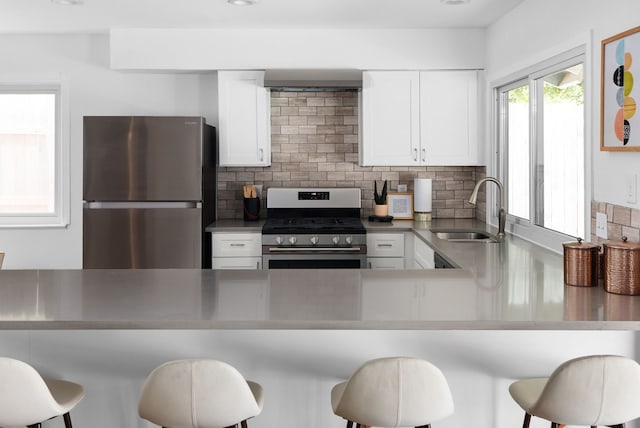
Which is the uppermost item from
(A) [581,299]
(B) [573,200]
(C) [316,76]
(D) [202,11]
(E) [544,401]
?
(D) [202,11]

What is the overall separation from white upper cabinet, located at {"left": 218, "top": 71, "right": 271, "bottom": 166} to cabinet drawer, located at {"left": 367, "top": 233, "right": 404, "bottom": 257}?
1019 mm

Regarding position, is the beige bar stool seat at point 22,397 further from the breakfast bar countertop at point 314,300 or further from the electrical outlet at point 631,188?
the electrical outlet at point 631,188

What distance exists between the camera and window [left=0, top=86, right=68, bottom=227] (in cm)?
520

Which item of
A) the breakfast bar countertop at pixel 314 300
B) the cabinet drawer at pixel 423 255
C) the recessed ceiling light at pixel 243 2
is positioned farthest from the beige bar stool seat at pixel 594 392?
the recessed ceiling light at pixel 243 2

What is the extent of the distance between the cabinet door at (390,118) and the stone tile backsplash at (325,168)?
351mm

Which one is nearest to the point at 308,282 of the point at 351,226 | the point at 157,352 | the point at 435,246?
the point at 157,352

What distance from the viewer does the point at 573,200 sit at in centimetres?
343

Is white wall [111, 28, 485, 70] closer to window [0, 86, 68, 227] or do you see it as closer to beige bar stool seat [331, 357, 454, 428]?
window [0, 86, 68, 227]

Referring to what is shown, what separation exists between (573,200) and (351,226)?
1.74 m

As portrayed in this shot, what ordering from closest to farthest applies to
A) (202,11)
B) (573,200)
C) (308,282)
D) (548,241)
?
(308,282) → (573,200) → (548,241) → (202,11)

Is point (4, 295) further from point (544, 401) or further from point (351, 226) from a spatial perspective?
point (351, 226)

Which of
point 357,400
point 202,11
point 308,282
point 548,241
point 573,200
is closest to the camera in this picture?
point 357,400

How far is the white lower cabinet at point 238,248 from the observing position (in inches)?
188

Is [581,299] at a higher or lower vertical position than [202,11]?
lower
